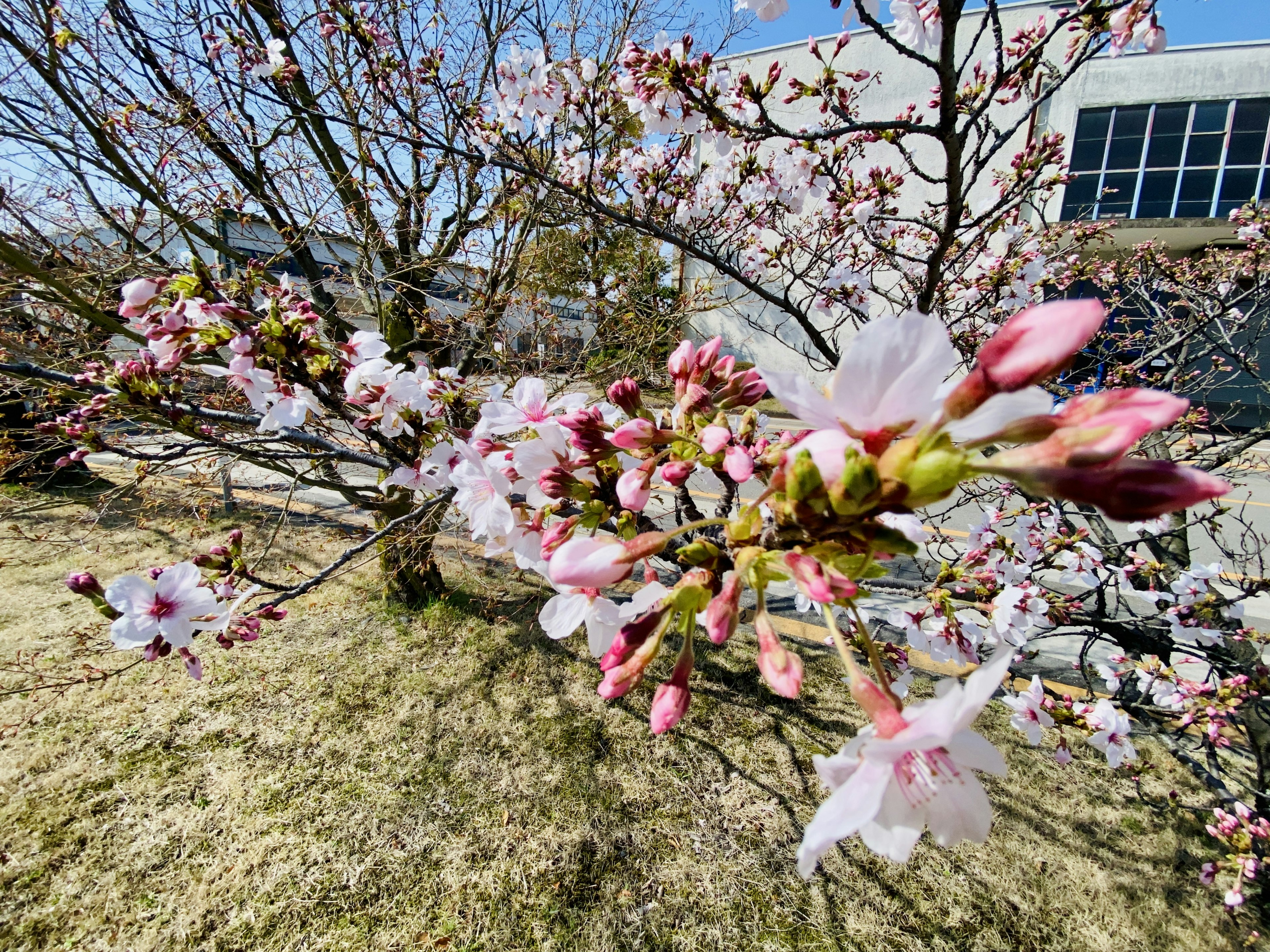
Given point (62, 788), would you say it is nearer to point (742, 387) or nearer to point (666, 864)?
point (666, 864)

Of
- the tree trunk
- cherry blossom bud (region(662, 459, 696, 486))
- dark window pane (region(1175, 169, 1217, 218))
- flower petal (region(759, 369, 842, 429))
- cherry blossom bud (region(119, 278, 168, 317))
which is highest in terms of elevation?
dark window pane (region(1175, 169, 1217, 218))

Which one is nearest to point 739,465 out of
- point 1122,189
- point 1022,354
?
point 1022,354

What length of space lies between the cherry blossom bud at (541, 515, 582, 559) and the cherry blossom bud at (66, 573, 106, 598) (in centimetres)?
148

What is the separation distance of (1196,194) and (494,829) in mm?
19492

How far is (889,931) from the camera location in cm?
242

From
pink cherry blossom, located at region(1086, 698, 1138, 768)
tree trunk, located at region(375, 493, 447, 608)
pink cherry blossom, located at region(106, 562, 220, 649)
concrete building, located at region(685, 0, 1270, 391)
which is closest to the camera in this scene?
pink cherry blossom, located at region(106, 562, 220, 649)

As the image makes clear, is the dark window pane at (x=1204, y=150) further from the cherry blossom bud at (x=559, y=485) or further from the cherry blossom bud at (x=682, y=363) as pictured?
the cherry blossom bud at (x=559, y=485)

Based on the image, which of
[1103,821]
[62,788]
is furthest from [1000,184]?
[62,788]

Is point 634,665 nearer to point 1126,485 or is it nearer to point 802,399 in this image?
point 802,399

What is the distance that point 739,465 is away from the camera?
0.83 metres

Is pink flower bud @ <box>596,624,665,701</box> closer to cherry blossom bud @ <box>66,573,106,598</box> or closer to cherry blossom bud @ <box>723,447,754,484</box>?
cherry blossom bud @ <box>723,447,754,484</box>

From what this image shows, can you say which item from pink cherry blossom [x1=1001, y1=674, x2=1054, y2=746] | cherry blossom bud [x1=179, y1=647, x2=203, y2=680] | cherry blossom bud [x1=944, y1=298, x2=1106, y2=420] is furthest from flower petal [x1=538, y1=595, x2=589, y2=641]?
pink cherry blossom [x1=1001, y1=674, x2=1054, y2=746]

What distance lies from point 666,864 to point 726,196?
4.27 meters

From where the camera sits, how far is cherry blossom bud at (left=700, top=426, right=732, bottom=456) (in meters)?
0.85
